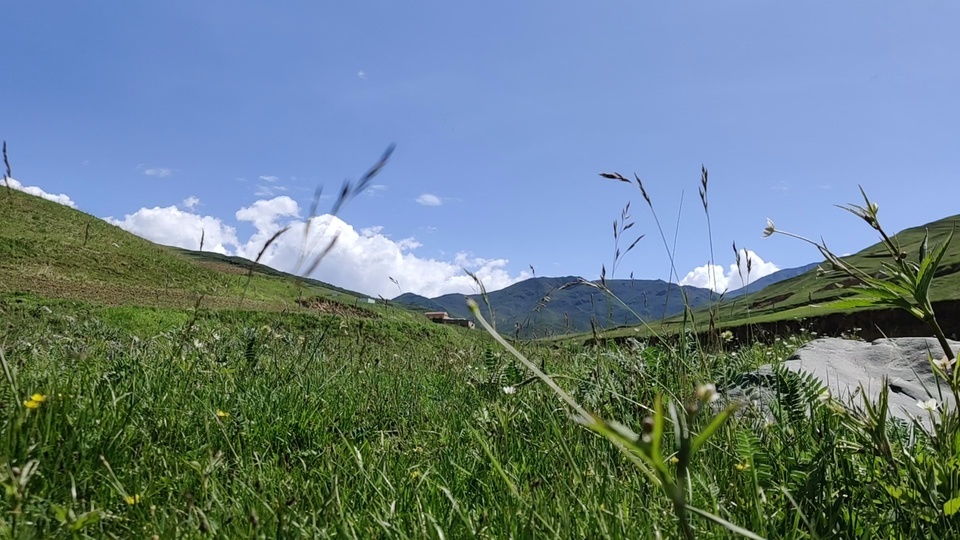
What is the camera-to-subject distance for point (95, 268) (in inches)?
1167

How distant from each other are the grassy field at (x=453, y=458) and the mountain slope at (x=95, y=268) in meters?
19.0

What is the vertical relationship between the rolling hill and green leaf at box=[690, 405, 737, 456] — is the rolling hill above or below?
above

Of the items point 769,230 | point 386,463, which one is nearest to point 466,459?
point 386,463

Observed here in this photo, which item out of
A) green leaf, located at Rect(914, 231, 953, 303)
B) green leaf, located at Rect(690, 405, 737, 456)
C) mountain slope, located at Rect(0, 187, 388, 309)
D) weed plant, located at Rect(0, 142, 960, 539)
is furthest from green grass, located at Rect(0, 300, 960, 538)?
mountain slope, located at Rect(0, 187, 388, 309)

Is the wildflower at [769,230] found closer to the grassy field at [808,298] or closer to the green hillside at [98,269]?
the grassy field at [808,298]

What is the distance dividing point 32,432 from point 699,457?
8.91 feet

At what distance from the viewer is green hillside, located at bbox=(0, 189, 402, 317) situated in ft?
80.9

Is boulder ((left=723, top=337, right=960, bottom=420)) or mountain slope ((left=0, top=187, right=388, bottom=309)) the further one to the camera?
mountain slope ((left=0, top=187, right=388, bottom=309))

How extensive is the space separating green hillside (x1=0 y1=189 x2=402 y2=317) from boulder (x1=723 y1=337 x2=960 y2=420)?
18984 mm

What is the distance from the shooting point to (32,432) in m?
2.55

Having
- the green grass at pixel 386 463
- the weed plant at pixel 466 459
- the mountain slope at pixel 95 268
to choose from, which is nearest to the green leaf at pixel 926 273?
the weed plant at pixel 466 459

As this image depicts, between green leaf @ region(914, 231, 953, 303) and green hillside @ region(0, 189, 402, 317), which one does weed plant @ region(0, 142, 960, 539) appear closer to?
green leaf @ region(914, 231, 953, 303)

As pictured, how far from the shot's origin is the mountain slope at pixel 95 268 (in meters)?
24.8

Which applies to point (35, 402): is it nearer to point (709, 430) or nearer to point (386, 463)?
point (386, 463)
